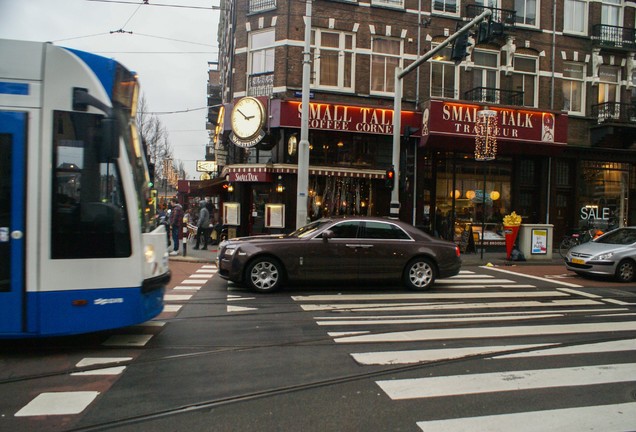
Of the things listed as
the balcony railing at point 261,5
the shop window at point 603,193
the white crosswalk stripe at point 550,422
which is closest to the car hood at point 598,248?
the white crosswalk stripe at point 550,422

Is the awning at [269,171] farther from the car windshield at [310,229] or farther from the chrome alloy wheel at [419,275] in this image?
the chrome alloy wheel at [419,275]

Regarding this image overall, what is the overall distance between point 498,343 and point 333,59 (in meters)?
15.7

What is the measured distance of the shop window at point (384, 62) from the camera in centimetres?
2009

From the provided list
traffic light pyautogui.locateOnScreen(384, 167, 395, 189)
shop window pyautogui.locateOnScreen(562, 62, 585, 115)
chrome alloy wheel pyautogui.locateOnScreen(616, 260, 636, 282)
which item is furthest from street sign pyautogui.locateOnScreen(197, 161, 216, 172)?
chrome alloy wheel pyautogui.locateOnScreen(616, 260, 636, 282)

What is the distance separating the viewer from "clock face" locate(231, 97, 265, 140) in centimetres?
1814

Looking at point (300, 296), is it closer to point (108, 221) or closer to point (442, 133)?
point (108, 221)

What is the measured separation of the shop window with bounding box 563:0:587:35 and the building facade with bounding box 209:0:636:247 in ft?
0.19

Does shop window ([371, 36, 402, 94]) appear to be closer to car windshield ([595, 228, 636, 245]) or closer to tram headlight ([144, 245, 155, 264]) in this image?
car windshield ([595, 228, 636, 245])

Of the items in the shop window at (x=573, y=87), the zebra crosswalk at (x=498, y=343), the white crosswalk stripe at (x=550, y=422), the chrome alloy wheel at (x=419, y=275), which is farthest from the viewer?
the shop window at (x=573, y=87)

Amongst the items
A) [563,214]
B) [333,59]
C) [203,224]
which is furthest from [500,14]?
[203,224]

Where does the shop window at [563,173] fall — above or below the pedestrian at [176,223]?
above

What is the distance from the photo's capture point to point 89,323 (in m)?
5.43

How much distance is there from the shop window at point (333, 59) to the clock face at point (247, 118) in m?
2.71

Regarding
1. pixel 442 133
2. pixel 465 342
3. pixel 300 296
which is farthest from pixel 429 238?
pixel 442 133
